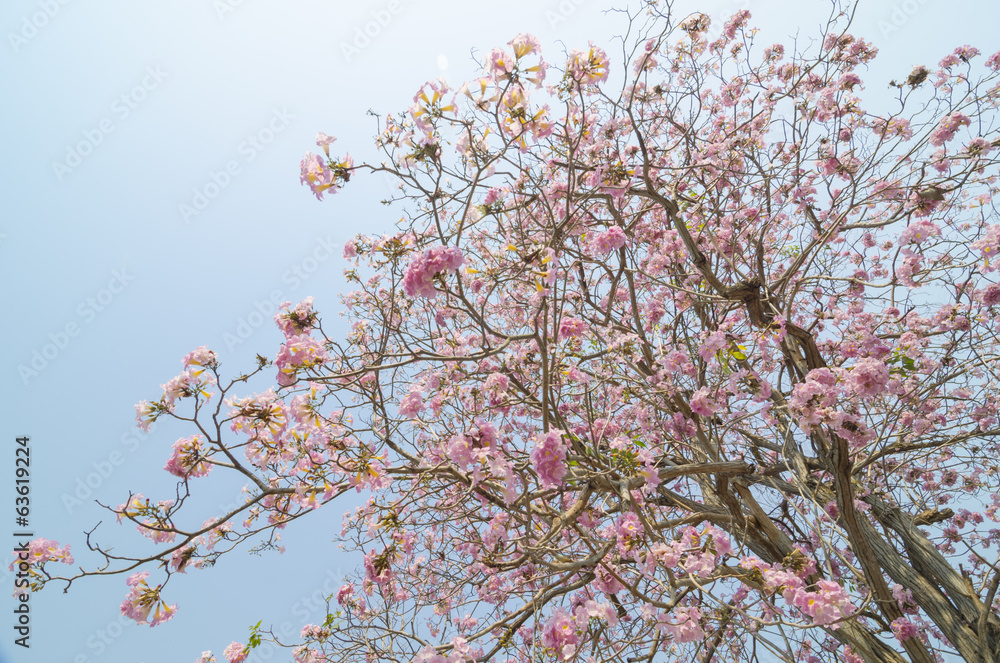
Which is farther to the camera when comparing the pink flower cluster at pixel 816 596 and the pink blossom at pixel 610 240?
the pink blossom at pixel 610 240

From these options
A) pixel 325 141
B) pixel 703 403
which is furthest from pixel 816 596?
pixel 325 141

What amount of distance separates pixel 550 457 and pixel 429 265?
1113 mm

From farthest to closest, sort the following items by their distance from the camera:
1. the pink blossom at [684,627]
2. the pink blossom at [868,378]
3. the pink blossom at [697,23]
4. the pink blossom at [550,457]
→ the pink blossom at [697,23] < the pink blossom at [868,378] < the pink blossom at [684,627] < the pink blossom at [550,457]

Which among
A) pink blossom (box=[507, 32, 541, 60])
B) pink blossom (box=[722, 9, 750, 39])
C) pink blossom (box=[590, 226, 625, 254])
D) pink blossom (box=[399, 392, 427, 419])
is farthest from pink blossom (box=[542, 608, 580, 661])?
pink blossom (box=[722, 9, 750, 39])

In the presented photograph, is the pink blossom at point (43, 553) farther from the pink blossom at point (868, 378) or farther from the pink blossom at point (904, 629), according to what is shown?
the pink blossom at point (904, 629)

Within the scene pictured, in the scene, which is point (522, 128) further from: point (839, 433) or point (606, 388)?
point (606, 388)

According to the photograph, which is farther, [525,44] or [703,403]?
[703,403]

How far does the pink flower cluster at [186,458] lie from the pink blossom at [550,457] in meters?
1.68

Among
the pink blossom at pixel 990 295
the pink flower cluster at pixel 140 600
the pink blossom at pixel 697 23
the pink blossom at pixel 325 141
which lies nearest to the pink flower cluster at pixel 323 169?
the pink blossom at pixel 325 141

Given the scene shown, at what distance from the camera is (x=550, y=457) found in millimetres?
2352

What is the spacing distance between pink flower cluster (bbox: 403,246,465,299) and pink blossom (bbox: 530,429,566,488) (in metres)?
0.94

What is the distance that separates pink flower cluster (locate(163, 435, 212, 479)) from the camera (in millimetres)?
2408

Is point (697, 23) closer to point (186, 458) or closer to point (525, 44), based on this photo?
point (525, 44)

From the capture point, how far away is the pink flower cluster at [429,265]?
2.22 m
